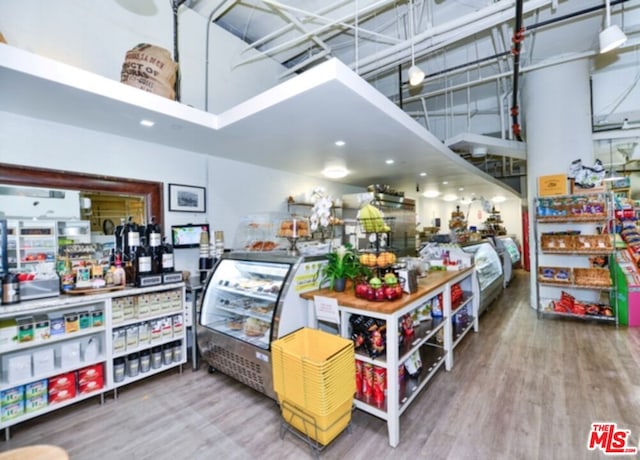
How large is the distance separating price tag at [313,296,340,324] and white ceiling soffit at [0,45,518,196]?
164 cm

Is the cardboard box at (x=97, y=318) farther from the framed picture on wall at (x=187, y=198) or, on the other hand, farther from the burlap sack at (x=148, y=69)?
the burlap sack at (x=148, y=69)

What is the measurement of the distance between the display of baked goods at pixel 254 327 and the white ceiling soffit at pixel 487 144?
4.46 m

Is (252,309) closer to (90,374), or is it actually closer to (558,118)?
(90,374)

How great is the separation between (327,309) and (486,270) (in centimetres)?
400

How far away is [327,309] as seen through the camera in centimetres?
220

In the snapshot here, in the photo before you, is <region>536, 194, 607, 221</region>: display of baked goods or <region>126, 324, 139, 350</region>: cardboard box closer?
<region>126, 324, 139, 350</region>: cardboard box

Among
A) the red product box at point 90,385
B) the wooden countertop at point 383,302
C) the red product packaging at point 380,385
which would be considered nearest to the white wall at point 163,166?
the red product box at point 90,385

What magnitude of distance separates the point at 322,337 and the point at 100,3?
13.1ft

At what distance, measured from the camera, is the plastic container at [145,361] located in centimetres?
277

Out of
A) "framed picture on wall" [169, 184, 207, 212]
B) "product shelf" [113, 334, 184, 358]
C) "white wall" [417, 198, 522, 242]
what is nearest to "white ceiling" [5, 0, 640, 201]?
"framed picture on wall" [169, 184, 207, 212]

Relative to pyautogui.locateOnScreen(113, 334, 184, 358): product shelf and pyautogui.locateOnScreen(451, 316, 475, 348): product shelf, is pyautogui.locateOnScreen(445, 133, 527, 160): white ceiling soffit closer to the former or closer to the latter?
pyautogui.locateOnScreen(451, 316, 475, 348): product shelf

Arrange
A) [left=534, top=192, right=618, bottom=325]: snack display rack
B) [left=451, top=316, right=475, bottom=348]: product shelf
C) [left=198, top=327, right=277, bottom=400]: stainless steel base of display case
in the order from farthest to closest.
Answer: [left=534, top=192, right=618, bottom=325]: snack display rack < [left=451, top=316, right=475, bottom=348]: product shelf < [left=198, top=327, right=277, bottom=400]: stainless steel base of display case

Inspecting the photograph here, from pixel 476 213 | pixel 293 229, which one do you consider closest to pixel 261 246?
pixel 293 229

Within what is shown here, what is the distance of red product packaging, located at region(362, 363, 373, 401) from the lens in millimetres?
2156
